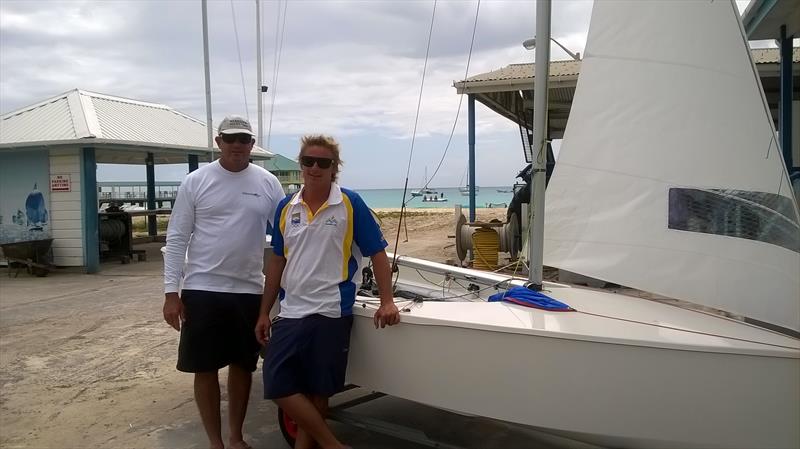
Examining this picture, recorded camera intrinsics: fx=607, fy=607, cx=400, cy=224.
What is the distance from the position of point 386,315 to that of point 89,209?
10.1 metres

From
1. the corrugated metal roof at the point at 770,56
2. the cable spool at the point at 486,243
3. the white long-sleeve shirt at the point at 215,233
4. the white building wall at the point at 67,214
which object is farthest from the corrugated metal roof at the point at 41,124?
the corrugated metal roof at the point at 770,56

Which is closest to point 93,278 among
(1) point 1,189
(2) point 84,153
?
(2) point 84,153

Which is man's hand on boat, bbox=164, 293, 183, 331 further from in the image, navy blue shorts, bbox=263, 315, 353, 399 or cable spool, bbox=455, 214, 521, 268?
cable spool, bbox=455, 214, 521, 268

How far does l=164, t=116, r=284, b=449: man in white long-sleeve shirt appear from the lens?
10.2ft

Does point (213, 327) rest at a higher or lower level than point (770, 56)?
lower

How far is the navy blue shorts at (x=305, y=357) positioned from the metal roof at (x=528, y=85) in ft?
22.3

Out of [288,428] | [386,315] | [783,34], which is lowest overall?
[288,428]

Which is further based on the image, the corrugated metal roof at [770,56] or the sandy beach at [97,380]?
the corrugated metal roof at [770,56]

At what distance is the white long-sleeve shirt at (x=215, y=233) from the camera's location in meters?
3.12

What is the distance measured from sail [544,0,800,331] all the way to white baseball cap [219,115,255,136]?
1.67 metres

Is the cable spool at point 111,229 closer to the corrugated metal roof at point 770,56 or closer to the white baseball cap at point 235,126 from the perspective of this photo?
the white baseball cap at point 235,126

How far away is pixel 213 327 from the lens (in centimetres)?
312

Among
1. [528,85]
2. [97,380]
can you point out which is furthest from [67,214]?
[528,85]

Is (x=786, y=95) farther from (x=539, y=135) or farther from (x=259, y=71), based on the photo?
(x=259, y=71)
